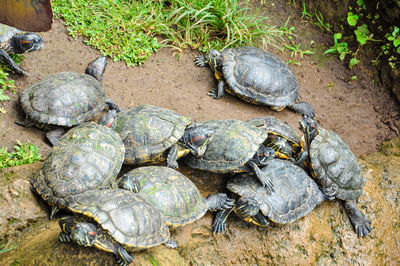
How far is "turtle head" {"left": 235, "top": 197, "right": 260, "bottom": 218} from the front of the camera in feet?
13.5

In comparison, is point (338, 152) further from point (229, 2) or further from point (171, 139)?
point (229, 2)

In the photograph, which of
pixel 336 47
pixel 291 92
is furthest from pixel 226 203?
pixel 336 47

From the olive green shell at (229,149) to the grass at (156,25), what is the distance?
8.71ft

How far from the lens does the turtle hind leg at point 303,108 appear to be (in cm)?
643

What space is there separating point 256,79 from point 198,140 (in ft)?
7.56

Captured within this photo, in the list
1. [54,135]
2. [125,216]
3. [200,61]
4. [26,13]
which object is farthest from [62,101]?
[26,13]

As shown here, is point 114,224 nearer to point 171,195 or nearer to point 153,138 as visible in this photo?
point 171,195

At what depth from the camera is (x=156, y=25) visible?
268 inches

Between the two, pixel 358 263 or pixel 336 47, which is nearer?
pixel 358 263

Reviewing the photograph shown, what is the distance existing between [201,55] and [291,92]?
2004 mm

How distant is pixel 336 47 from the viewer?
7637mm

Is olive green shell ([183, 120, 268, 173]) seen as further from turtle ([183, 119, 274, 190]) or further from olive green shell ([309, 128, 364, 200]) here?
olive green shell ([309, 128, 364, 200])

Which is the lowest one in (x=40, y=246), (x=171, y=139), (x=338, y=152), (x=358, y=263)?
(x=358, y=263)

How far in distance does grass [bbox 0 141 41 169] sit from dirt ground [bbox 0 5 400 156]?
14.8 inches
